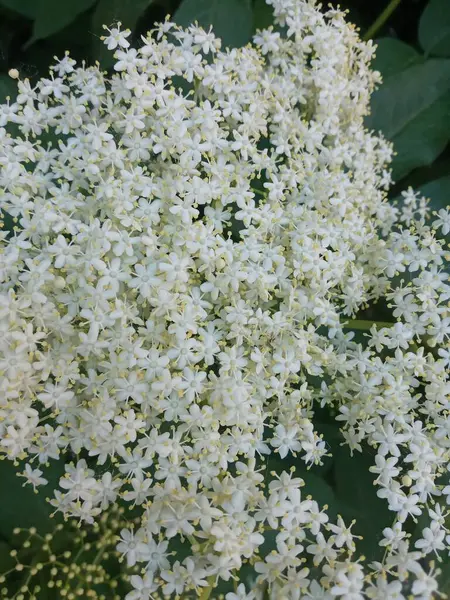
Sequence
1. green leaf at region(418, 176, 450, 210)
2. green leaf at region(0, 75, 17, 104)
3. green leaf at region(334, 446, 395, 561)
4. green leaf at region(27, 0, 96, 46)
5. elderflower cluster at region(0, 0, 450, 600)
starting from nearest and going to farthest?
1. elderflower cluster at region(0, 0, 450, 600)
2. green leaf at region(334, 446, 395, 561)
3. green leaf at region(0, 75, 17, 104)
4. green leaf at region(27, 0, 96, 46)
5. green leaf at region(418, 176, 450, 210)

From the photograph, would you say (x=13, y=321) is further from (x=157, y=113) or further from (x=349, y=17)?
(x=349, y=17)

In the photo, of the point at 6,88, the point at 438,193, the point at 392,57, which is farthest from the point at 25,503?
the point at 392,57

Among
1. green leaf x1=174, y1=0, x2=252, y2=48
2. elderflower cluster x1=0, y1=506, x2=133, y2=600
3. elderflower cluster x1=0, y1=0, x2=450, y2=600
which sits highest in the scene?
green leaf x1=174, y1=0, x2=252, y2=48

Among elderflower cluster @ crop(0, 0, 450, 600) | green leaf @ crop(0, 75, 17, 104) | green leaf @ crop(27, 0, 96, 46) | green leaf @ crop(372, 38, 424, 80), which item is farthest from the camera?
green leaf @ crop(372, 38, 424, 80)

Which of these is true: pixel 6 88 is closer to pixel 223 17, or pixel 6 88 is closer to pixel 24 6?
pixel 24 6

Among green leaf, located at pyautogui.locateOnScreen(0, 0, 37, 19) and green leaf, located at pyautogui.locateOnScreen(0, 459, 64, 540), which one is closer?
green leaf, located at pyautogui.locateOnScreen(0, 459, 64, 540)

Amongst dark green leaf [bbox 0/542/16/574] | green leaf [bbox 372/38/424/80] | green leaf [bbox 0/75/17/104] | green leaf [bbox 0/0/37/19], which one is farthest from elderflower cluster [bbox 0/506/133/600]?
green leaf [bbox 372/38/424/80]

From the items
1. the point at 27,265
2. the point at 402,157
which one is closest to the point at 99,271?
the point at 27,265

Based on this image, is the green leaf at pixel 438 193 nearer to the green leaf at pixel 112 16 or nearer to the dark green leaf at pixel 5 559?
the green leaf at pixel 112 16

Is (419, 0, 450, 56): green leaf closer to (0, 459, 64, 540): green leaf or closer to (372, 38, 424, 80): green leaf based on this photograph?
(372, 38, 424, 80): green leaf
